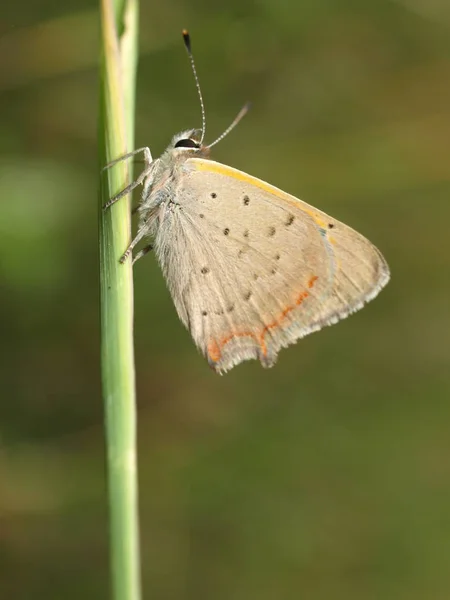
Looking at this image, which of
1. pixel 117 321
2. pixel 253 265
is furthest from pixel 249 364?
pixel 117 321

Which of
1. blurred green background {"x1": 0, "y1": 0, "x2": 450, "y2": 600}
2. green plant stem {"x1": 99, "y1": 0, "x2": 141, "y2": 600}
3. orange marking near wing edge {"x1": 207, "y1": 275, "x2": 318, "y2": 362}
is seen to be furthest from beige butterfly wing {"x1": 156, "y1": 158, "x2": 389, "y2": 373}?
blurred green background {"x1": 0, "y1": 0, "x2": 450, "y2": 600}

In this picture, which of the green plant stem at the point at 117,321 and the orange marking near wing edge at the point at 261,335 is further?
the orange marking near wing edge at the point at 261,335

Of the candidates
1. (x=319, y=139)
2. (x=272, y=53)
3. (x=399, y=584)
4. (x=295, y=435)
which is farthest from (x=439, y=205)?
(x=399, y=584)

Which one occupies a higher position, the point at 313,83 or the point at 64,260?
the point at 313,83

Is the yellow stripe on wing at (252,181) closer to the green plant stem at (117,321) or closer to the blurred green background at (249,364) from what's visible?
the green plant stem at (117,321)

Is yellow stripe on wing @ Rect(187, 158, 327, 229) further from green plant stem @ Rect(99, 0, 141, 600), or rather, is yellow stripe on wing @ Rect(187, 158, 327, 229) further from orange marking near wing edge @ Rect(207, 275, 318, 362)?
green plant stem @ Rect(99, 0, 141, 600)

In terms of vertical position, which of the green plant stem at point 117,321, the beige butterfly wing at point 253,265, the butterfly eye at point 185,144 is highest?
the butterfly eye at point 185,144

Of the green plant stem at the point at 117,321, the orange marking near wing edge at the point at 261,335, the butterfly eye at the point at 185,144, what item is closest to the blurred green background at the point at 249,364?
the butterfly eye at the point at 185,144

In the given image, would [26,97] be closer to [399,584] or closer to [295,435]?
[295,435]
